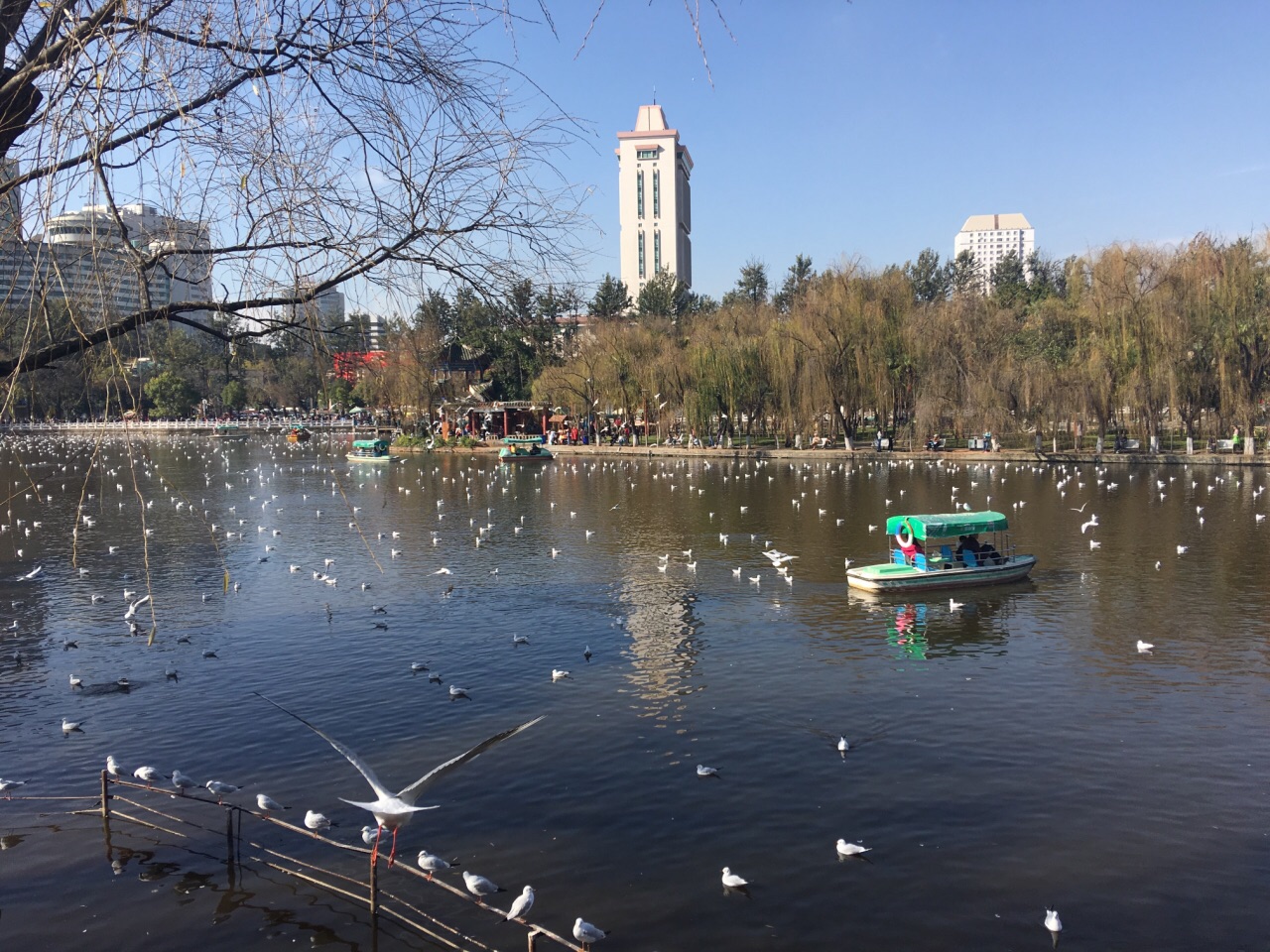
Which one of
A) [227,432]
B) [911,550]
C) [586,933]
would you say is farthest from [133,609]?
[227,432]

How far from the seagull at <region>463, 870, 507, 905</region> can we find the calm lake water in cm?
26

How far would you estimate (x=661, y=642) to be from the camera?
16422 millimetres

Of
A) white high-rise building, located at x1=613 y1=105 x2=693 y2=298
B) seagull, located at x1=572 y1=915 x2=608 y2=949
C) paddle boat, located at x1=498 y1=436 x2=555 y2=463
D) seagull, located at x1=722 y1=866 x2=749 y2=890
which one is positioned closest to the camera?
seagull, located at x1=572 y1=915 x2=608 y2=949

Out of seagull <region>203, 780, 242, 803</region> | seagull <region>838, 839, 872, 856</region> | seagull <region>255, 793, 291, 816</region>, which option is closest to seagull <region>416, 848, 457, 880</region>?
seagull <region>255, 793, 291, 816</region>

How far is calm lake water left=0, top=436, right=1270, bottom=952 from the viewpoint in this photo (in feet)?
27.4

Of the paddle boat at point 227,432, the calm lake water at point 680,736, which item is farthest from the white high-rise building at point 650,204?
the calm lake water at point 680,736

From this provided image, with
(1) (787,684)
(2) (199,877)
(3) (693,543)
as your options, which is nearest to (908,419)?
(3) (693,543)

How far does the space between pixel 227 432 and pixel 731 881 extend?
9514 cm

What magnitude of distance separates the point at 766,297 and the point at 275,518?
6434 centimetres

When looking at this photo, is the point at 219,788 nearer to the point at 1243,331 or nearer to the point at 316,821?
the point at 316,821

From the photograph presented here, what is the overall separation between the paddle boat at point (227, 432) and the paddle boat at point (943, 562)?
78522 mm

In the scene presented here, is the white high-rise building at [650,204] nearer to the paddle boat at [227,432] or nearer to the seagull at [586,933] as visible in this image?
the paddle boat at [227,432]

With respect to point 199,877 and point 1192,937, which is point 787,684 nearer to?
point 1192,937

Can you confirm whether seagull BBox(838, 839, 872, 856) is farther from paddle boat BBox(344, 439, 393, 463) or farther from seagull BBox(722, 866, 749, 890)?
paddle boat BBox(344, 439, 393, 463)
